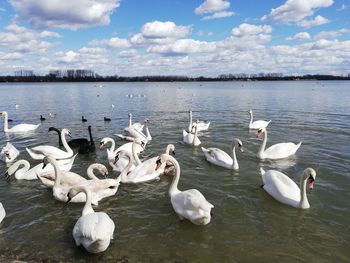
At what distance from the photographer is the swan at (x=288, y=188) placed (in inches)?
326

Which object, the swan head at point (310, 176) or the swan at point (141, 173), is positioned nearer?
the swan head at point (310, 176)

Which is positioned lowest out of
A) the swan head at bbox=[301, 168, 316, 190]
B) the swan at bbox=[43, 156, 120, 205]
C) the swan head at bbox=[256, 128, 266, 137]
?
the swan at bbox=[43, 156, 120, 205]

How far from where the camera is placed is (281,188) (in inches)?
346

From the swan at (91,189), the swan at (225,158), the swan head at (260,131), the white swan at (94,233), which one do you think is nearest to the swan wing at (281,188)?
the swan at (225,158)

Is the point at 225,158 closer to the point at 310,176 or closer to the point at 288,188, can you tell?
the point at 288,188

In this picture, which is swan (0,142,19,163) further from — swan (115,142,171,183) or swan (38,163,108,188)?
swan (115,142,171,183)

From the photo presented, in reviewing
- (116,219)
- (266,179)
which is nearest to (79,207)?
(116,219)

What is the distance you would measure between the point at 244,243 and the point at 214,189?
9.91 ft

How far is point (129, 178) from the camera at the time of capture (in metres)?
10.3

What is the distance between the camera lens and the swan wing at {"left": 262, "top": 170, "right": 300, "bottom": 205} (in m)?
8.62

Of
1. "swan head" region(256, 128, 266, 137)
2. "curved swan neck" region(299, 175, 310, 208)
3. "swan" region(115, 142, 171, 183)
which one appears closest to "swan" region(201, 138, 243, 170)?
"swan head" region(256, 128, 266, 137)

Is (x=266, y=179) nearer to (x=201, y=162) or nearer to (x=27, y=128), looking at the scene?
(x=201, y=162)

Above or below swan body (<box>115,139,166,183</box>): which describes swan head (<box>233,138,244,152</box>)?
above

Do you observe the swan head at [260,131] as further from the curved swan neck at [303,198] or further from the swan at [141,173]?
the curved swan neck at [303,198]
